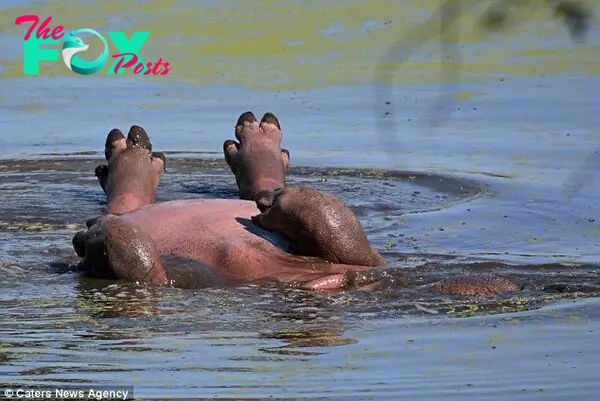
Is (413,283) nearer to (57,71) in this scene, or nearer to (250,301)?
(250,301)

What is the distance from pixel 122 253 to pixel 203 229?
47 centimetres

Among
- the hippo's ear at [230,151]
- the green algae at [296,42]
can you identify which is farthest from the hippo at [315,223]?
the green algae at [296,42]

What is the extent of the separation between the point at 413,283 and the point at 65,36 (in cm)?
905

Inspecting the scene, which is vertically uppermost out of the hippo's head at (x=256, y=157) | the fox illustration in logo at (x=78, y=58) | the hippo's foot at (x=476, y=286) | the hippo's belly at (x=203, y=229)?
the fox illustration in logo at (x=78, y=58)

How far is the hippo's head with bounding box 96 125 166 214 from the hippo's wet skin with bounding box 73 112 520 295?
88 cm

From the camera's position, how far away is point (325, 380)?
4.45m

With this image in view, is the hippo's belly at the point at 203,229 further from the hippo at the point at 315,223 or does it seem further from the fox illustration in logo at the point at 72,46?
the fox illustration in logo at the point at 72,46

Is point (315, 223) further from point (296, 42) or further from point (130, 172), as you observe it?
point (296, 42)

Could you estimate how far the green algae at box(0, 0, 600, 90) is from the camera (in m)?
12.9

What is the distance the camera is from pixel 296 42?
13828 millimetres

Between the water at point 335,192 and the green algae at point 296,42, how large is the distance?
0.03 meters

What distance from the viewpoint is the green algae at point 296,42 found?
1288cm

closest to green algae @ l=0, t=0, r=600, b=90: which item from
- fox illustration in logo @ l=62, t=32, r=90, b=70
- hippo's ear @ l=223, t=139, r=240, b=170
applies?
fox illustration in logo @ l=62, t=32, r=90, b=70

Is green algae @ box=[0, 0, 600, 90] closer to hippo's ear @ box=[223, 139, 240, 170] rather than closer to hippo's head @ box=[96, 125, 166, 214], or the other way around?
hippo's ear @ box=[223, 139, 240, 170]
